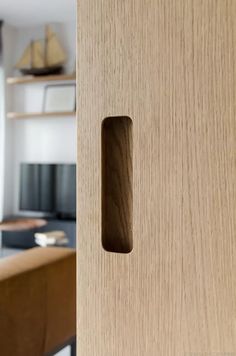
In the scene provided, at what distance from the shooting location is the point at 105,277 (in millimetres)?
409

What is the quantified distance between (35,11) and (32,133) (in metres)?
1.22

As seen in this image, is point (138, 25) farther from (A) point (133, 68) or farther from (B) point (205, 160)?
(B) point (205, 160)

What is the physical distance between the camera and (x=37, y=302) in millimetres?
1418

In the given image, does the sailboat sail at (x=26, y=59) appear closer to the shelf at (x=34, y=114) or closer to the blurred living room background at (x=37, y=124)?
the blurred living room background at (x=37, y=124)

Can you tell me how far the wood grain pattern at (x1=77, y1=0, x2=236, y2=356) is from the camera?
0.36 meters

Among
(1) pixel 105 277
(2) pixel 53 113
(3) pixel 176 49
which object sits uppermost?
(2) pixel 53 113

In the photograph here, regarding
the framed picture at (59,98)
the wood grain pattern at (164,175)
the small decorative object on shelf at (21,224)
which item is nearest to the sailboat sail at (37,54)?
the framed picture at (59,98)

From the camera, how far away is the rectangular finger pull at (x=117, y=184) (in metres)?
0.42

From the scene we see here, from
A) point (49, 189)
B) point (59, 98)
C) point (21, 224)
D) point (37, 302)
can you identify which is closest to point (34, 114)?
point (59, 98)

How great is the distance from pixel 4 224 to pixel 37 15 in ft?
6.85

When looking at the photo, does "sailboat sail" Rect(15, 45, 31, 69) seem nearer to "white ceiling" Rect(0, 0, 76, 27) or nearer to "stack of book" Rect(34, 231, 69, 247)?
"white ceiling" Rect(0, 0, 76, 27)

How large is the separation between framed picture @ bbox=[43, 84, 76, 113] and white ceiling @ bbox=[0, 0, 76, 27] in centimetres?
67

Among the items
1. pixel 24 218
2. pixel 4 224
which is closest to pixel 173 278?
pixel 4 224

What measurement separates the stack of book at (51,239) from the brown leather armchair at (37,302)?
197cm
